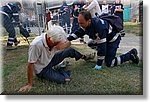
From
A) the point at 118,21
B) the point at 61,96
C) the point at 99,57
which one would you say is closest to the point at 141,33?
the point at 118,21

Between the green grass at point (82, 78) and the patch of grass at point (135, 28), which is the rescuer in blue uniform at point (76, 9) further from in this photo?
the patch of grass at point (135, 28)

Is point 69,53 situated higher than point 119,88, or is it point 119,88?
point 69,53

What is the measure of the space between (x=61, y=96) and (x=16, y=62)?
0.31 metres

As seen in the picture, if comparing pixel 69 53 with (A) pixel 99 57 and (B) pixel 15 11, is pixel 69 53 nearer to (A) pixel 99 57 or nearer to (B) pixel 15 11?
(A) pixel 99 57

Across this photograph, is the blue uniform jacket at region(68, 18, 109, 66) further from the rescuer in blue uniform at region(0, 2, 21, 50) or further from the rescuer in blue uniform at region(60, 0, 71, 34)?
the rescuer in blue uniform at region(0, 2, 21, 50)

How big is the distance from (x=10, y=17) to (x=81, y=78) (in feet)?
1.65

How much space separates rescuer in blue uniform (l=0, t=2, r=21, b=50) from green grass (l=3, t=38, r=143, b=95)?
0.23ft

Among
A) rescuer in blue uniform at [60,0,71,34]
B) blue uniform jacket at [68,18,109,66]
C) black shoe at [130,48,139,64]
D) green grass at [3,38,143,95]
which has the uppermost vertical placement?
rescuer in blue uniform at [60,0,71,34]

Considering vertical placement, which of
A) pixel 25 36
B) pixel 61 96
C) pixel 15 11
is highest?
pixel 15 11

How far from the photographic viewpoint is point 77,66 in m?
1.85

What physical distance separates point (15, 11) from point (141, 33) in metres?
0.68

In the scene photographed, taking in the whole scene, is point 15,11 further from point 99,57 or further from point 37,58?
point 99,57

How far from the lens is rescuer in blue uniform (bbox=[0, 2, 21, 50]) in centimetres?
179

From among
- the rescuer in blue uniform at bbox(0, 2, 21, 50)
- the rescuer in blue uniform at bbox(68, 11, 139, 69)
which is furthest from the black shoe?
the rescuer in blue uniform at bbox(0, 2, 21, 50)
